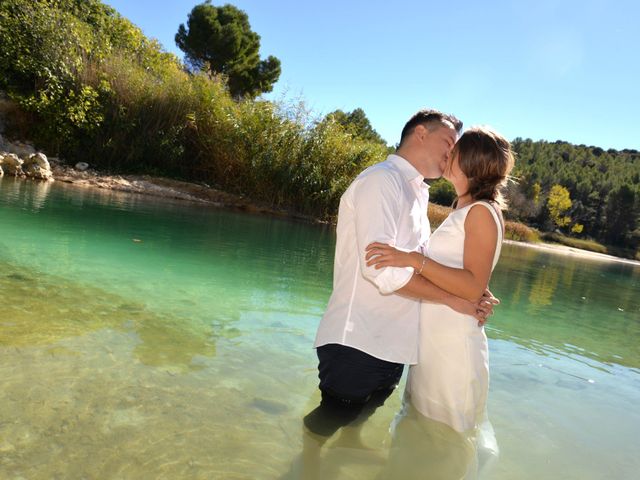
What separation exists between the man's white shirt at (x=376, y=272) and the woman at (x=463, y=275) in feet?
0.42

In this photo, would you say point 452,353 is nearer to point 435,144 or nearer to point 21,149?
point 435,144

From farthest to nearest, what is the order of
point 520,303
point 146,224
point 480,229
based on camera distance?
point 146,224 → point 520,303 → point 480,229

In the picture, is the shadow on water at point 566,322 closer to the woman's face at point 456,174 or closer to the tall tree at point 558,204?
the woman's face at point 456,174

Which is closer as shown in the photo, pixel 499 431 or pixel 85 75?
pixel 499 431

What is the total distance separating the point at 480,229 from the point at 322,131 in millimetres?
13320

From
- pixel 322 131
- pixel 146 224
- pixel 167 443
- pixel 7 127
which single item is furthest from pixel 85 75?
pixel 167 443

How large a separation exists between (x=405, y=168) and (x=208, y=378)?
155 centimetres

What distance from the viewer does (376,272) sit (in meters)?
1.56

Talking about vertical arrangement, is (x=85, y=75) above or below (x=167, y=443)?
above

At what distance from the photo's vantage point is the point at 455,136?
1887 mm

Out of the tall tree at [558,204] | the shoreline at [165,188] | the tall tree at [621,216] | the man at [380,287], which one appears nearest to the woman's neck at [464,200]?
the man at [380,287]

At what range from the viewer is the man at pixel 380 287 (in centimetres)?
160

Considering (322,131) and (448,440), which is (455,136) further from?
(322,131)

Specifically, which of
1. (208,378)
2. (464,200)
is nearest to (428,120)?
(464,200)
